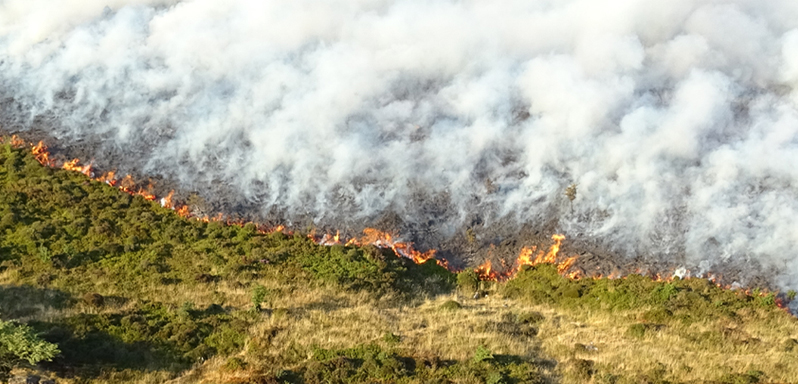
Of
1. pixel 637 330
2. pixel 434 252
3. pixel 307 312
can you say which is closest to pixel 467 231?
pixel 434 252

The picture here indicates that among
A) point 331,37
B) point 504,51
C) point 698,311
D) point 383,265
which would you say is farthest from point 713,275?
point 331,37

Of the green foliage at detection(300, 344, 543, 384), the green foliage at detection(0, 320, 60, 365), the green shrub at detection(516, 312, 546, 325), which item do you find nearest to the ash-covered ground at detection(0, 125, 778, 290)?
the green shrub at detection(516, 312, 546, 325)

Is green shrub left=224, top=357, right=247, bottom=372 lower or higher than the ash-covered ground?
lower

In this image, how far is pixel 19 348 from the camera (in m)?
20.0

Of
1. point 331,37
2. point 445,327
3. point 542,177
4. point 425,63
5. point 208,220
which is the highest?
point 331,37

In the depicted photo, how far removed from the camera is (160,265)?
29734 millimetres

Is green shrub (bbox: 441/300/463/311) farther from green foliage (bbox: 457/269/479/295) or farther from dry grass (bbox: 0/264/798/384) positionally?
green foliage (bbox: 457/269/479/295)

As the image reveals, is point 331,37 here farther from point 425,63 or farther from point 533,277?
point 533,277

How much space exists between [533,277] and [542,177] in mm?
5950

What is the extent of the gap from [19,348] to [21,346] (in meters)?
0.09

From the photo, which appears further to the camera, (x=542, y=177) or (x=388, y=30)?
(x=388, y=30)

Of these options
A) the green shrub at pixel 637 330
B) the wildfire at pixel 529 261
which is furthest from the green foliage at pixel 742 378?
the wildfire at pixel 529 261

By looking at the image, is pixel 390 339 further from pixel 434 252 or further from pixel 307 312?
pixel 434 252

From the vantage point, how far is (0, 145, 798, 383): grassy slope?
22.8 m
